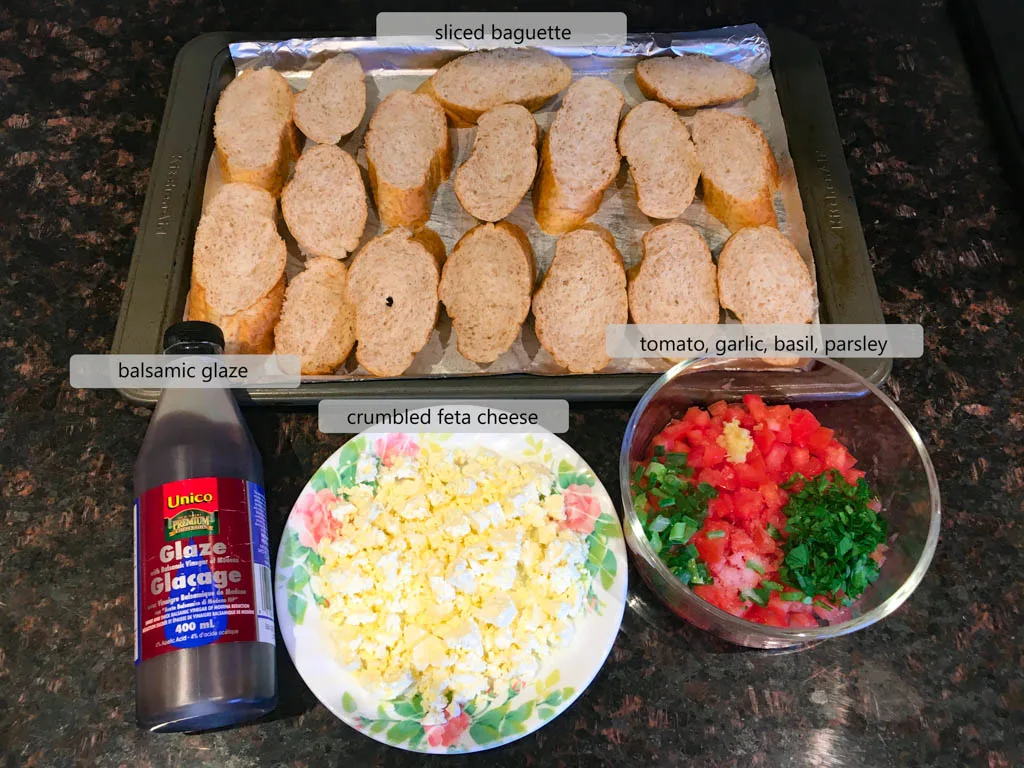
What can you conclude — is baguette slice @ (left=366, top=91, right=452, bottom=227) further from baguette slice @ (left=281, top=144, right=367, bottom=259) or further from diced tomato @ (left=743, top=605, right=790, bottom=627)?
diced tomato @ (left=743, top=605, right=790, bottom=627)

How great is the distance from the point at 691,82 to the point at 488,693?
180 centimetres

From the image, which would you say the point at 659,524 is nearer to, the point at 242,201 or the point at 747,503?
the point at 747,503

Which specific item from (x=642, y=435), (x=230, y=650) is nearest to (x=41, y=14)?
(x=230, y=650)

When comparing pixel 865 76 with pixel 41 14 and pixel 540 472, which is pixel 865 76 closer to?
pixel 540 472

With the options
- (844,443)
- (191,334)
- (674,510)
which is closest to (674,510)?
A: (674,510)

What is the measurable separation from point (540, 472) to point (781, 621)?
0.60m

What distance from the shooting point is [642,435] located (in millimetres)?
1774

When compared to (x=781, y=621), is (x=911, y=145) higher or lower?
higher

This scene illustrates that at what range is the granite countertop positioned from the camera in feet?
5.26

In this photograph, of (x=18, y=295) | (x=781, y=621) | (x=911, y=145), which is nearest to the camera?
(x=781, y=621)

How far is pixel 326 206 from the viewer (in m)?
2.04

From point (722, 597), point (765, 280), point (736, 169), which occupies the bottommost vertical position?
point (722, 597)

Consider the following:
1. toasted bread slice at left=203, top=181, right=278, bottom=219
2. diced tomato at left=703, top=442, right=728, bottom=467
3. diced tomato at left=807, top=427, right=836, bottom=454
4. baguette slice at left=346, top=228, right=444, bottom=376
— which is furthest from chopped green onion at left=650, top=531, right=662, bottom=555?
toasted bread slice at left=203, top=181, right=278, bottom=219

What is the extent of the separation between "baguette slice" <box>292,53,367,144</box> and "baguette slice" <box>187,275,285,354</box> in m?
0.50
